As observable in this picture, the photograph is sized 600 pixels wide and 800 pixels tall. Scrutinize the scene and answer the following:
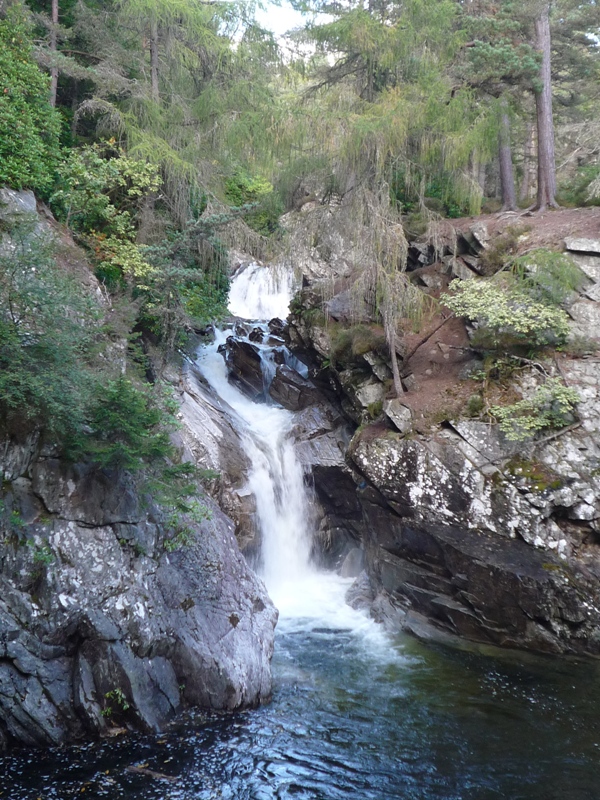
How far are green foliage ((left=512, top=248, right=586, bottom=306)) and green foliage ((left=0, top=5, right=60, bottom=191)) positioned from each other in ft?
31.2

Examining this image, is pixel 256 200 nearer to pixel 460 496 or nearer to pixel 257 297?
pixel 257 297

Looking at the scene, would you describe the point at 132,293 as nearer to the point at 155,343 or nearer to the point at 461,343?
the point at 155,343

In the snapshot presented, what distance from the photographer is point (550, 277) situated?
37.2 feet

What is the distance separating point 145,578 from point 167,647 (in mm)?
957

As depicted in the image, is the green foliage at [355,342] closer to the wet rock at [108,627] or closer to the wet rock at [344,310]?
the wet rock at [344,310]

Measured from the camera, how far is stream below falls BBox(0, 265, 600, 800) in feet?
20.2

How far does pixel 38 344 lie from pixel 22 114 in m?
5.33

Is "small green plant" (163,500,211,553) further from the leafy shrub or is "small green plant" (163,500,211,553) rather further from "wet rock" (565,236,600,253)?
"wet rock" (565,236,600,253)

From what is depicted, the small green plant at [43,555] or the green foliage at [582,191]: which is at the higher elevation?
the green foliage at [582,191]

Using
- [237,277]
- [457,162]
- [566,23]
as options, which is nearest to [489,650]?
[457,162]

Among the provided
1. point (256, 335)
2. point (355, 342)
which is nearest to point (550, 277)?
point (355, 342)

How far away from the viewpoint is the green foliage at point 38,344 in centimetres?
688

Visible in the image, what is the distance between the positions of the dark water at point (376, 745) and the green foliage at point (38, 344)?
398 centimetres

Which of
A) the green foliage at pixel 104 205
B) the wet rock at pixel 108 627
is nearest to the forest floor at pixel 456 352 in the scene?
the wet rock at pixel 108 627
